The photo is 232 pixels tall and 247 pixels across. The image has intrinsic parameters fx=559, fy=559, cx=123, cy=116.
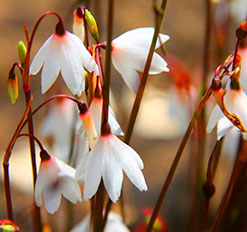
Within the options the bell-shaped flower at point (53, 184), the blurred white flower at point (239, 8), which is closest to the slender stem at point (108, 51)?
the bell-shaped flower at point (53, 184)

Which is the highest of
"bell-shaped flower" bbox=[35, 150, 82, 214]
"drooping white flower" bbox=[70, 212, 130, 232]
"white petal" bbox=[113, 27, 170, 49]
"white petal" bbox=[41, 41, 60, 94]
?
"white petal" bbox=[113, 27, 170, 49]

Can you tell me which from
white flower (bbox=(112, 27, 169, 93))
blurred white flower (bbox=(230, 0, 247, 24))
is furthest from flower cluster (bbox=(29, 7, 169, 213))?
blurred white flower (bbox=(230, 0, 247, 24))

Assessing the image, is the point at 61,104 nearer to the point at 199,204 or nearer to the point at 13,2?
the point at 199,204

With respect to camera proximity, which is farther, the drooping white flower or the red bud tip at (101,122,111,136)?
the drooping white flower

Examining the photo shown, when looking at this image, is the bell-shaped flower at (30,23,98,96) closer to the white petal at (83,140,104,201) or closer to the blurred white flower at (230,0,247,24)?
the white petal at (83,140,104,201)

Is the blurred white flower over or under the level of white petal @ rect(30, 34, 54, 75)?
under

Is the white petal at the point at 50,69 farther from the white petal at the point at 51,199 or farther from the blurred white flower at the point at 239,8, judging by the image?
the blurred white flower at the point at 239,8

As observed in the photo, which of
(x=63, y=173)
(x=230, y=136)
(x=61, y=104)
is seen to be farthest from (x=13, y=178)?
(x=63, y=173)
